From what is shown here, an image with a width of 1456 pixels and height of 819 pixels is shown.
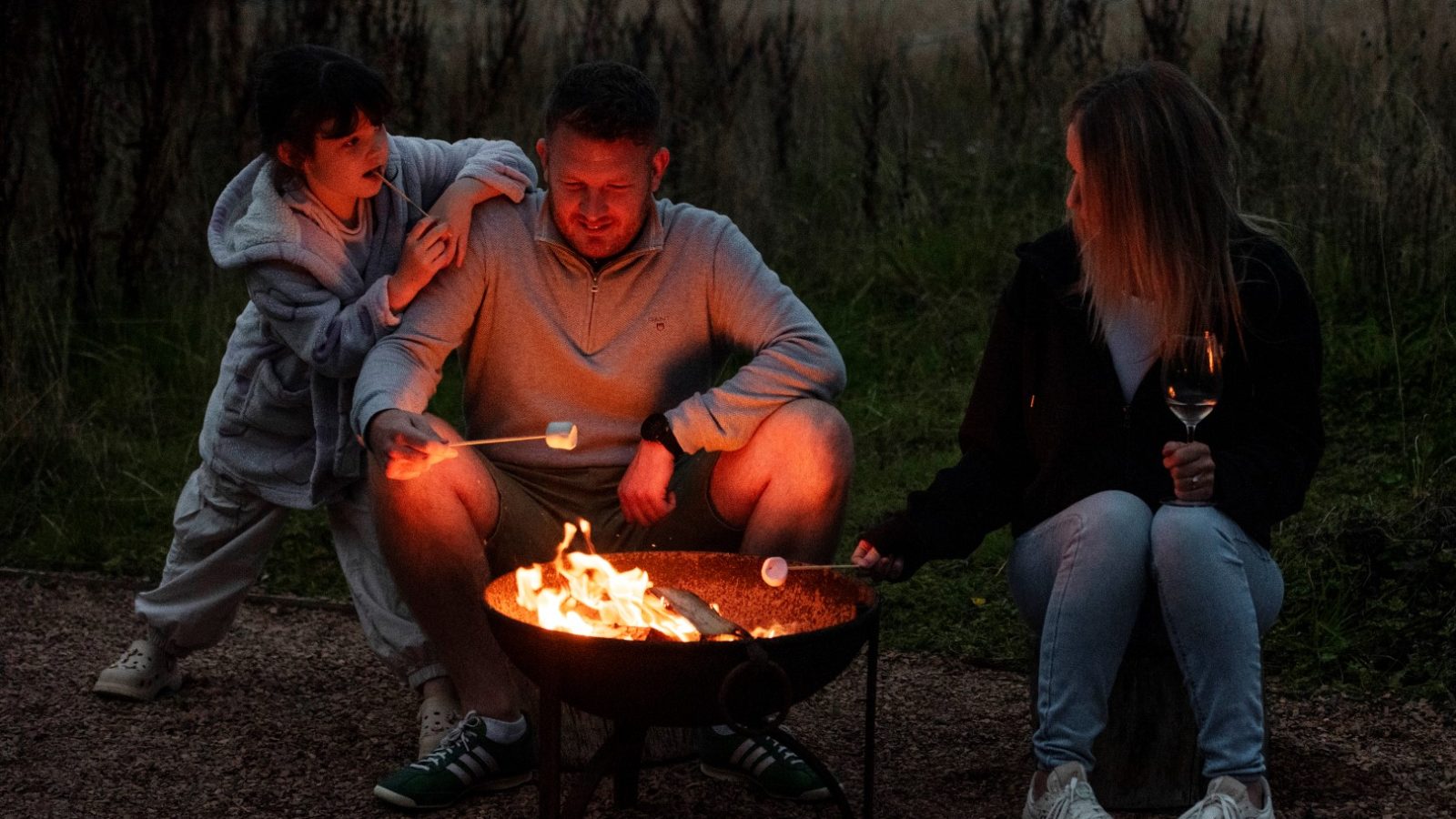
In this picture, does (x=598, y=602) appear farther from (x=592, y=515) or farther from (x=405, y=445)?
(x=592, y=515)

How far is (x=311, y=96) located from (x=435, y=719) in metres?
1.41

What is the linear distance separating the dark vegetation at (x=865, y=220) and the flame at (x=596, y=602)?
1632 mm

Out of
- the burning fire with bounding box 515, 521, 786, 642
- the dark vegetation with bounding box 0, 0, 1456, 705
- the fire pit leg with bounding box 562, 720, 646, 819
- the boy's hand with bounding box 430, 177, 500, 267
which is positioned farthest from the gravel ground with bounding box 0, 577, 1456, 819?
the boy's hand with bounding box 430, 177, 500, 267

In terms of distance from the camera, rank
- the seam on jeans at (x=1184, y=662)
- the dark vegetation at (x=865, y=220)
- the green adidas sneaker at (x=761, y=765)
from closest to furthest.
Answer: the seam on jeans at (x=1184, y=662) → the green adidas sneaker at (x=761, y=765) → the dark vegetation at (x=865, y=220)

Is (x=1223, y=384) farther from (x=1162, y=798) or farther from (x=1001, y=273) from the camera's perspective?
(x=1001, y=273)

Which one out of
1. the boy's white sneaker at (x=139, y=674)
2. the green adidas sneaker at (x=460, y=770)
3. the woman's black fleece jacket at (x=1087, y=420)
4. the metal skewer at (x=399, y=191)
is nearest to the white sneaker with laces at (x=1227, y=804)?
the woman's black fleece jacket at (x=1087, y=420)

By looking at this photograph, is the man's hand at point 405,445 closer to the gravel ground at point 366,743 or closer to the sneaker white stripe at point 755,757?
the gravel ground at point 366,743

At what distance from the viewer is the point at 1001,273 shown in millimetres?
7035

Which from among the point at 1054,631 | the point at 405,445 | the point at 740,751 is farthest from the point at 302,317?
the point at 1054,631

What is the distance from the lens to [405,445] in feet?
10.4

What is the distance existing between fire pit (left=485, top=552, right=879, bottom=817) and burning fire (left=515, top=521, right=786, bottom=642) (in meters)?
0.05

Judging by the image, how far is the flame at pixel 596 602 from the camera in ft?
9.48

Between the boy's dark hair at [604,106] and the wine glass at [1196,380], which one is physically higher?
the boy's dark hair at [604,106]

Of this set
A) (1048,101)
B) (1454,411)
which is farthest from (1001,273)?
(1454,411)
